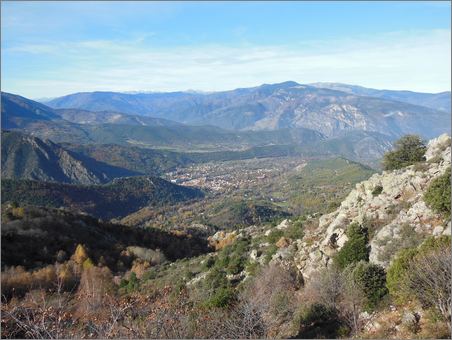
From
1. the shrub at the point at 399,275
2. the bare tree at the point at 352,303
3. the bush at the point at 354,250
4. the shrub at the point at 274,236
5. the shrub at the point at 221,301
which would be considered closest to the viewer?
the shrub at the point at 399,275

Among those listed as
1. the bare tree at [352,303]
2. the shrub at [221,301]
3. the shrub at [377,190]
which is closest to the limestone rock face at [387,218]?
the shrub at [377,190]

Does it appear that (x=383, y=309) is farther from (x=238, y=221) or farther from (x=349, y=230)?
(x=238, y=221)

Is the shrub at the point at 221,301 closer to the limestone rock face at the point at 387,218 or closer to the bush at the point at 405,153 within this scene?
the limestone rock face at the point at 387,218

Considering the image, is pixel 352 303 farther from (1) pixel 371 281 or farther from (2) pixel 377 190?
(2) pixel 377 190

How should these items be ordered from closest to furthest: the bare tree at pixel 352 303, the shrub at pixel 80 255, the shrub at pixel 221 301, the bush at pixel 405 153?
the bare tree at pixel 352 303 → the shrub at pixel 221 301 → the bush at pixel 405 153 → the shrub at pixel 80 255

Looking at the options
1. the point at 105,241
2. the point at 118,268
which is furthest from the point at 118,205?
the point at 118,268

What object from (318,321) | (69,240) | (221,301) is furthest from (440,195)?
(69,240)

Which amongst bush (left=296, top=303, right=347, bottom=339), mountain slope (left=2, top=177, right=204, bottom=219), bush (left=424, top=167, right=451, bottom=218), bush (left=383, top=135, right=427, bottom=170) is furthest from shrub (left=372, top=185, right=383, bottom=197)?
mountain slope (left=2, top=177, right=204, bottom=219)
